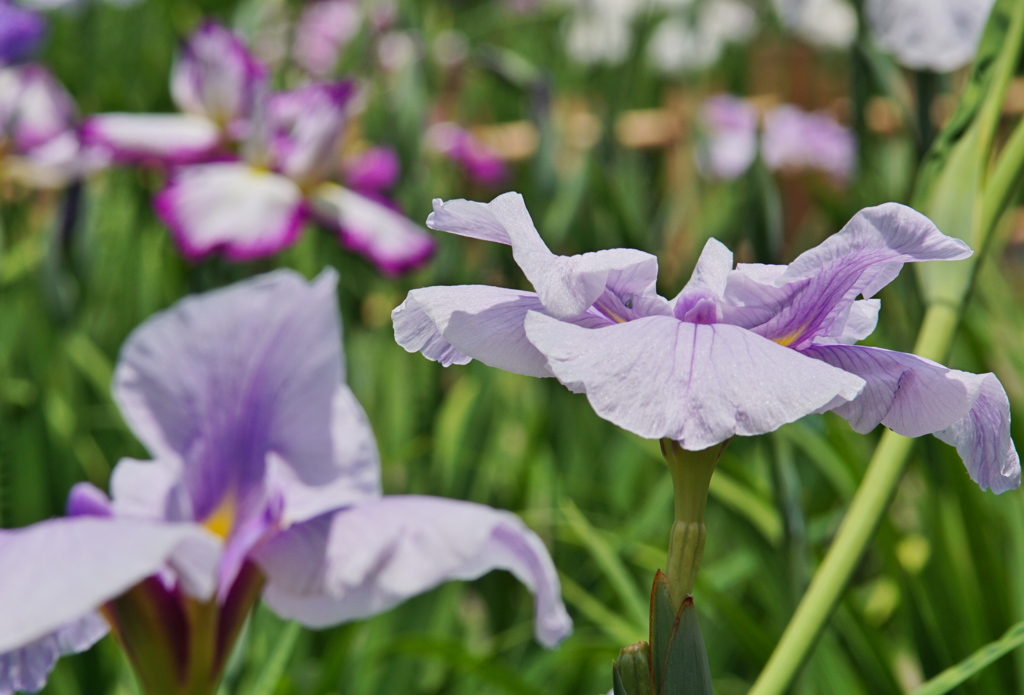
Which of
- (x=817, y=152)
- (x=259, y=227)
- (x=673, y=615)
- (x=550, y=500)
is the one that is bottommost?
(x=817, y=152)

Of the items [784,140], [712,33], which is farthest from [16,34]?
[784,140]

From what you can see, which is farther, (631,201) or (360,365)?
(631,201)

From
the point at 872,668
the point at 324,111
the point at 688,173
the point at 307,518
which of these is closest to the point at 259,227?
the point at 324,111

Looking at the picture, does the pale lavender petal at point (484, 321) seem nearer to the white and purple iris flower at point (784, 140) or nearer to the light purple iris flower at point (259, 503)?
the light purple iris flower at point (259, 503)

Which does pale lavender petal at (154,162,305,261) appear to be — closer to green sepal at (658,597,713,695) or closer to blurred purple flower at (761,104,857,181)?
green sepal at (658,597,713,695)

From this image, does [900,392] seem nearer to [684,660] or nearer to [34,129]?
[684,660]

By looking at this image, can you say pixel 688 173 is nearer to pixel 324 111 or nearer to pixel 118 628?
pixel 324 111
